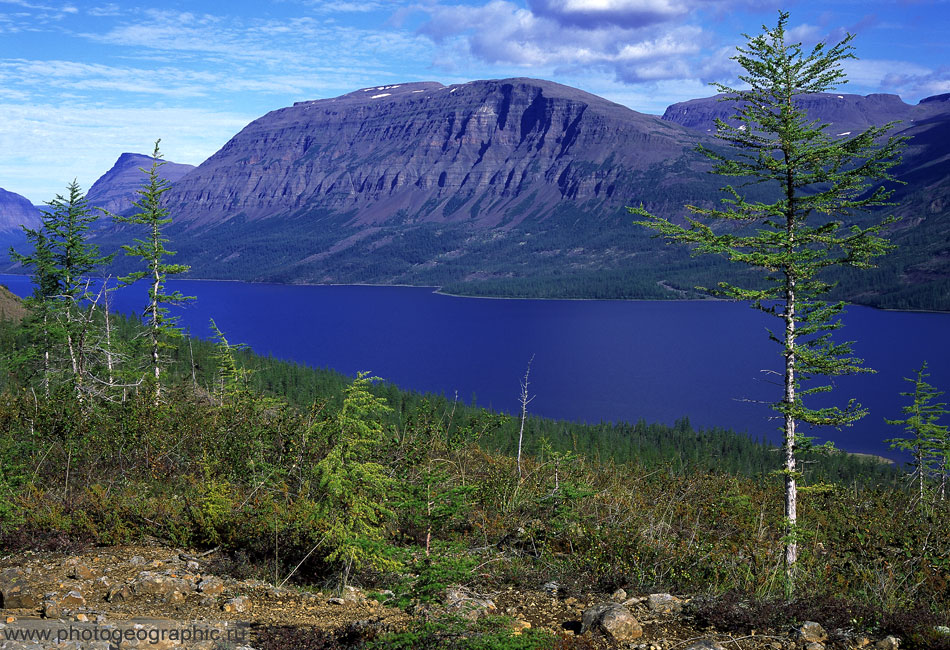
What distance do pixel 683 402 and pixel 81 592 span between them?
354 feet

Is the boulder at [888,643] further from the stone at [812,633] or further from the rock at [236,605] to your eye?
the rock at [236,605]

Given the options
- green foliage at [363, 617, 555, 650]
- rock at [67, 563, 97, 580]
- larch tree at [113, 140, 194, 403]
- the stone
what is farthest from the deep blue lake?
green foliage at [363, 617, 555, 650]

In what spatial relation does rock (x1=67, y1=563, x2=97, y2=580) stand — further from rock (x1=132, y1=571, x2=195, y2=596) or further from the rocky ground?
rock (x1=132, y1=571, x2=195, y2=596)

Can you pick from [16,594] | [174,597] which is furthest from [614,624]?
[16,594]

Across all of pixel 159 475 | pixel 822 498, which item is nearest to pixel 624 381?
pixel 822 498

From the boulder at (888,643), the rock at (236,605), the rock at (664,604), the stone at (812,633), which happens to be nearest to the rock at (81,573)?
the rock at (236,605)

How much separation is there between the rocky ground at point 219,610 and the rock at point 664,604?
0.04 feet

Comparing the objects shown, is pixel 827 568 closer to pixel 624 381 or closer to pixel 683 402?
pixel 683 402

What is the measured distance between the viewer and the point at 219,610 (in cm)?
705

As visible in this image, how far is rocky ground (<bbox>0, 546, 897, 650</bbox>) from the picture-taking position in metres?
6.25

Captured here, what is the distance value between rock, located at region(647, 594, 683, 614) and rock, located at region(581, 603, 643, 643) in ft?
1.64

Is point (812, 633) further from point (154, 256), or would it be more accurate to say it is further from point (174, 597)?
point (154, 256)

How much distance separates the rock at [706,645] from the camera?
638 cm

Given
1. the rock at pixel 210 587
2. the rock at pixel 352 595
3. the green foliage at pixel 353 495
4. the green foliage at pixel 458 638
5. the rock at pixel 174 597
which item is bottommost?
the rock at pixel 352 595
